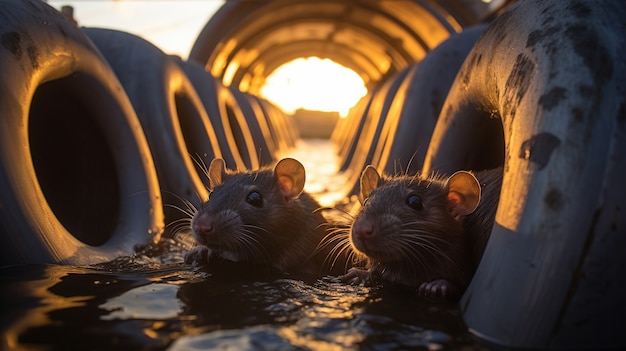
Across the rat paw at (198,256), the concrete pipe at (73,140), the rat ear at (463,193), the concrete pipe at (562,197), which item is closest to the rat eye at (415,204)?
the rat ear at (463,193)

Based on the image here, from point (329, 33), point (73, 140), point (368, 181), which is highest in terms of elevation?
point (329, 33)

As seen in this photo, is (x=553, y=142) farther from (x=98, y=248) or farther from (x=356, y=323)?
(x=98, y=248)

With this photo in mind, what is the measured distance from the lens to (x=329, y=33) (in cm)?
2417

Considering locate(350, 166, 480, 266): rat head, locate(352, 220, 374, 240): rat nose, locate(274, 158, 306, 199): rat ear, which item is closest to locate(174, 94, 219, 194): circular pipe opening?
locate(274, 158, 306, 199): rat ear

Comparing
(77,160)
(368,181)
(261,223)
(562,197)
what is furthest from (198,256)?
(562,197)

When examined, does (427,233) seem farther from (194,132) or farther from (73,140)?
(194,132)

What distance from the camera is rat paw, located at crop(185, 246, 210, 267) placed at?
3.53 meters

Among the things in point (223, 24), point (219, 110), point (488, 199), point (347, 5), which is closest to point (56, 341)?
point (488, 199)

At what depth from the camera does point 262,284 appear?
2.89m

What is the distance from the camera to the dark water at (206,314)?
190cm

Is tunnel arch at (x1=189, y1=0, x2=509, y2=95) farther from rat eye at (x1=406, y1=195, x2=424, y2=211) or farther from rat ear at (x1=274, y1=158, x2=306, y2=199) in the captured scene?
rat eye at (x1=406, y1=195, x2=424, y2=211)

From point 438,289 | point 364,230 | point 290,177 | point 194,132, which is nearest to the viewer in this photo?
point 438,289

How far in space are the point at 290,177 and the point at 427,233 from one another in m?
1.14

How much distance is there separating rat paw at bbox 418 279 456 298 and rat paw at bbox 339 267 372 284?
40cm
